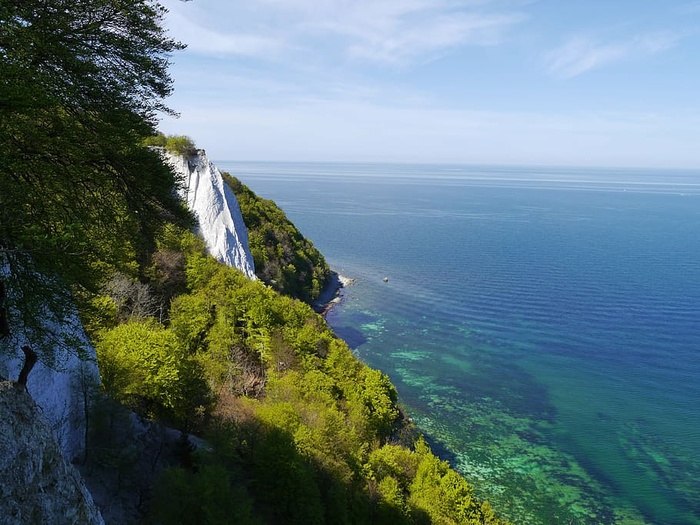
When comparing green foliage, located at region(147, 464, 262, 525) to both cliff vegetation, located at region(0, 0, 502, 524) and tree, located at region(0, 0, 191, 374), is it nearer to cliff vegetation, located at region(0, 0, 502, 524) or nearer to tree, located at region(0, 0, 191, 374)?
cliff vegetation, located at region(0, 0, 502, 524)

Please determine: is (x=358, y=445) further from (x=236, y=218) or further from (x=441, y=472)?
(x=236, y=218)

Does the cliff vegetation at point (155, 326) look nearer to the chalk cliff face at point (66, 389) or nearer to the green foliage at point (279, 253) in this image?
the chalk cliff face at point (66, 389)

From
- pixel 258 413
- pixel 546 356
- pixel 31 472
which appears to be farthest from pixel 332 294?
pixel 31 472

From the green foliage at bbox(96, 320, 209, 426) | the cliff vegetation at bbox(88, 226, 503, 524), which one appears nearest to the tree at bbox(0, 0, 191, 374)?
the cliff vegetation at bbox(88, 226, 503, 524)

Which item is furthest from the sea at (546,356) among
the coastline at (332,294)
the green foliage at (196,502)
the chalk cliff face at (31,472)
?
the chalk cliff face at (31,472)

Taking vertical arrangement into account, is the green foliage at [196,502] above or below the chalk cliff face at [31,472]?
below

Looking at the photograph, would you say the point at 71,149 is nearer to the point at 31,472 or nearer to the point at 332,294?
the point at 31,472

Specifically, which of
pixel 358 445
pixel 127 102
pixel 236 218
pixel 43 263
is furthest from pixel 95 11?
pixel 236 218
